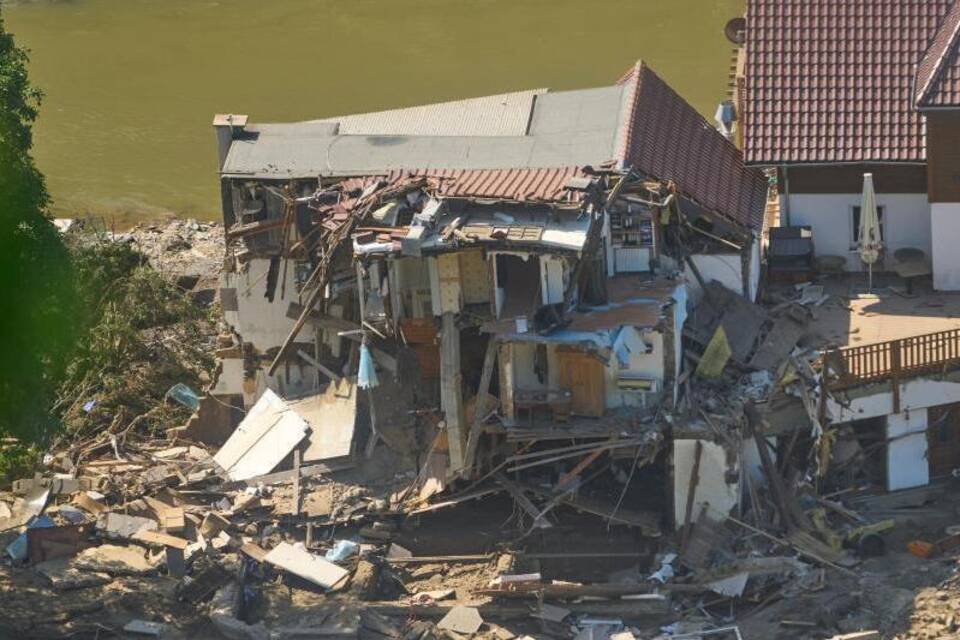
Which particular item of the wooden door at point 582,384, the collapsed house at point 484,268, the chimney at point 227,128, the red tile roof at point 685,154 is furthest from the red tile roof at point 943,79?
the chimney at point 227,128

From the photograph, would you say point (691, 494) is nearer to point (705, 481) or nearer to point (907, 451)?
point (705, 481)

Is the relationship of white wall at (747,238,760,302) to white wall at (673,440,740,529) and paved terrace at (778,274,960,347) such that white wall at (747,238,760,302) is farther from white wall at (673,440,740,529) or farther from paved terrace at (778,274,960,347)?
white wall at (673,440,740,529)

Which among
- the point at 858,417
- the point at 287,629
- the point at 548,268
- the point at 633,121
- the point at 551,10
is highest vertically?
the point at 551,10

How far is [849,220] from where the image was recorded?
36375 millimetres

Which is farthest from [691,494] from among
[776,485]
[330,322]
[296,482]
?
[330,322]

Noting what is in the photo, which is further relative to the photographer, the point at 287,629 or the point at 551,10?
the point at 551,10

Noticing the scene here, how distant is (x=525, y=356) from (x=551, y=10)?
29757 millimetres

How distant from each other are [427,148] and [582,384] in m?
5.29

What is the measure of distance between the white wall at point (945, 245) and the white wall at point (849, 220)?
20.9 inches

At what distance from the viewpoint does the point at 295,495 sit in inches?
1300

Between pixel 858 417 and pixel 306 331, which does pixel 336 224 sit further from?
pixel 858 417

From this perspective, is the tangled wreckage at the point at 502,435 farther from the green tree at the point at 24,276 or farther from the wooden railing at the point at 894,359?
the green tree at the point at 24,276

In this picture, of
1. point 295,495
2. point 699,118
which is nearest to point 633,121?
point 699,118

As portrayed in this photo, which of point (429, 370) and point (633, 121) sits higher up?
point (633, 121)
